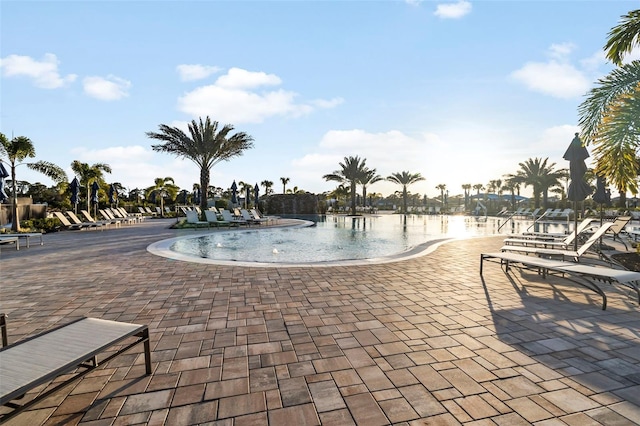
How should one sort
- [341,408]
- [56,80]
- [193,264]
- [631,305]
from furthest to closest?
[56,80]
[193,264]
[631,305]
[341,408]

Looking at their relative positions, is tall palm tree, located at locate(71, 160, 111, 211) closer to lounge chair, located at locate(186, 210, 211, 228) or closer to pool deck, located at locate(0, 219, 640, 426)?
lounge chair, located at locate(186, 210, 211, 228)

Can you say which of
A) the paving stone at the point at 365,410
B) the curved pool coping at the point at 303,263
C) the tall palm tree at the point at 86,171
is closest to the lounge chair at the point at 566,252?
the curved pool coping at the point at 303,263

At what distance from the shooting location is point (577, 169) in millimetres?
→ 7773

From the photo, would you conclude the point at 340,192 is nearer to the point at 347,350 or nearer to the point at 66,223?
the point at 66,223

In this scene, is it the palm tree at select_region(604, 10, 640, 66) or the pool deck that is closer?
the pool deck

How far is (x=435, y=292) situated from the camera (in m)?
4.75

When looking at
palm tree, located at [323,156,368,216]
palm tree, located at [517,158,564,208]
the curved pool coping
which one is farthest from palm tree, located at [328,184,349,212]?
the curved pool coping

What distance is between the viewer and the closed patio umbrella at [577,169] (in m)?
7.62

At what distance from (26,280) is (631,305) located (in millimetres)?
9450

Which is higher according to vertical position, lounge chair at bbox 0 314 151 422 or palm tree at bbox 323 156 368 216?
palm tree at bbox 323 156 368 216

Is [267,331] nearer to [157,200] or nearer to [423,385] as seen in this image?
[423,385]

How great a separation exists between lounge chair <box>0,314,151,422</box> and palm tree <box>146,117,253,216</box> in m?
19.3

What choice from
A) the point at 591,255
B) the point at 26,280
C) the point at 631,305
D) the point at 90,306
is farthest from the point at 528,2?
the point at 26,280

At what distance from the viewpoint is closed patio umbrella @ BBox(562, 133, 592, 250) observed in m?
7.62
